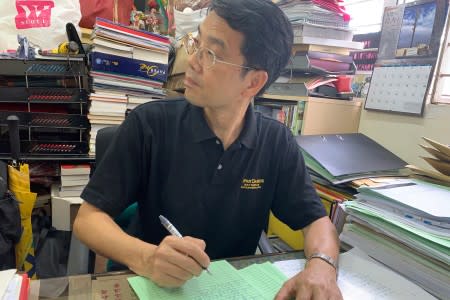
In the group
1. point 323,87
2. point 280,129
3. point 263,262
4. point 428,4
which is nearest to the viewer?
point 263,262

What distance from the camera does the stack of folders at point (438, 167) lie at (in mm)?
934

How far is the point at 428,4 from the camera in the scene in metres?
1.31

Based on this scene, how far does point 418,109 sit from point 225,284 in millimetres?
1115

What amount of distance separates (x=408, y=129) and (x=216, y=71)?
0.92m

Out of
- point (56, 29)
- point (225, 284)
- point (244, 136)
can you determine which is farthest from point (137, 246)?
point (56, 29)

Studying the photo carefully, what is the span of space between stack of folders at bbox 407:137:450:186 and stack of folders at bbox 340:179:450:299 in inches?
1.8

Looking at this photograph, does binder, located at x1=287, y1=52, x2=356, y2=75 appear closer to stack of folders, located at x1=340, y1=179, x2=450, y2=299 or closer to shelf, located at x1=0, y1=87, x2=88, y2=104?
stack of folders, located at x1=340, y1=179, x2=450, y2=299

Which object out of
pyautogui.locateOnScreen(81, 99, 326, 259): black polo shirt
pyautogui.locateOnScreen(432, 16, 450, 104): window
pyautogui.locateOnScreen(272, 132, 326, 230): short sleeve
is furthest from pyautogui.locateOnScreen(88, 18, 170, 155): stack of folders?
pyautogui.locateOnScreen(432, 16, 450, 104): window

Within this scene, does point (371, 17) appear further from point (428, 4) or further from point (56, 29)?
point (56, 29)

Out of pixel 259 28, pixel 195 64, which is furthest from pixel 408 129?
pixel 195 64

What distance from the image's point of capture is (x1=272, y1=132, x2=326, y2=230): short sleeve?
99 centimetres

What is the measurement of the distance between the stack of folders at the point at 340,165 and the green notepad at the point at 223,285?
39 cm

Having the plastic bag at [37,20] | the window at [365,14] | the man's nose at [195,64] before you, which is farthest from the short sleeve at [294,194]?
the plastic bag at [37,20]

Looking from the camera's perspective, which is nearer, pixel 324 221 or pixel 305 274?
pixel 305 274
